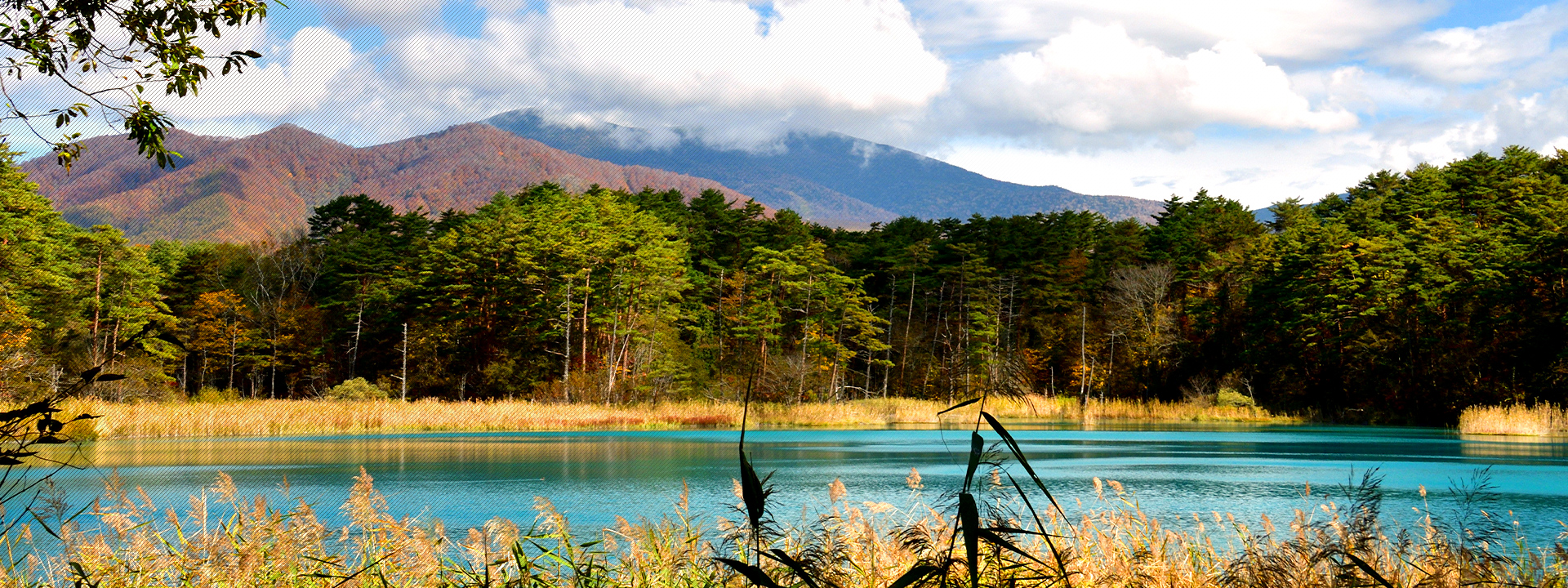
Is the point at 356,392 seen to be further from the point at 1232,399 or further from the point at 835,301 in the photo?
the point at 1232,399

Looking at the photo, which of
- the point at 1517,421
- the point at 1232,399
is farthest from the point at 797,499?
the point at 1232,399

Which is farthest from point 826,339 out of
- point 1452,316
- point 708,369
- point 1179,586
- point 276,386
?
point 1179,586

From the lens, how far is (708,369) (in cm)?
5662

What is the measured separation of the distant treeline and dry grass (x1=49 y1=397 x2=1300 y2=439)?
2.97 meters

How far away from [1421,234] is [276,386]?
5805 centimetres

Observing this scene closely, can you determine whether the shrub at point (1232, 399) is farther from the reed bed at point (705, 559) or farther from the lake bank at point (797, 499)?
the reed bed at point (705, 559)

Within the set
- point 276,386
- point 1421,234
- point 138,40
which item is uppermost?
point 1421,234

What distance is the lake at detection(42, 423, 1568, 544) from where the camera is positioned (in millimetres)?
13781

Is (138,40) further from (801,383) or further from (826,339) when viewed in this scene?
(826,339)

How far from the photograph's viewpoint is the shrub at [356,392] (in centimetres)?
4344

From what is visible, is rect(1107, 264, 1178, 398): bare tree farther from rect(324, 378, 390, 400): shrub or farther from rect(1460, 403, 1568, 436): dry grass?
rect(324, 378, 390, 400): shrub

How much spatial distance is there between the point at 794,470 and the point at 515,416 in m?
17.9

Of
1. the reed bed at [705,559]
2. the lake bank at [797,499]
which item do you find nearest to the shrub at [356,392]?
the lake bank at [797,499]

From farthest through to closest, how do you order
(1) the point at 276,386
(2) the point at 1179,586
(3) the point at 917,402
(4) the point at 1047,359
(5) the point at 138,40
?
1. (1) the point at 276,386
2. (4) the point at 1047,359
3. (3) the point at 917,402
4. (2) the point at 1179,586
5. (5) the point at 138,40
